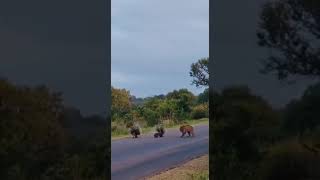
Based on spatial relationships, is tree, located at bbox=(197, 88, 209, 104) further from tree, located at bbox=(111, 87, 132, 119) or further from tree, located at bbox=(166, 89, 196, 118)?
tree, located at bbox=(111, 87, 132, 119)

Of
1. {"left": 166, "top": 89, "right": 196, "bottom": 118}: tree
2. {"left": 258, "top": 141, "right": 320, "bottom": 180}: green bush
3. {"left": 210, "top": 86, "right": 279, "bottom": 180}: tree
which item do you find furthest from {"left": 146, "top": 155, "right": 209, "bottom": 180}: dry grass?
{"left": 258, "top": 141, "right": 320, "bottom": 180}: green bush

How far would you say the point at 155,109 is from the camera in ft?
29.2

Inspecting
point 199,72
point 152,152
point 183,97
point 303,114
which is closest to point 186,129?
point 183,97

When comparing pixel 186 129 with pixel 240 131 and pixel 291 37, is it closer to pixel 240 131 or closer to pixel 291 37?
pixel 240 131

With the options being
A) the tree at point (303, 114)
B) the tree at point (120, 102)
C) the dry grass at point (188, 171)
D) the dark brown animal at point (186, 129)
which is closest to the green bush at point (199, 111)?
the dark brown animal at point (186, 129)

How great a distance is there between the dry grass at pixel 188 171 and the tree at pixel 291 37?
1871mm

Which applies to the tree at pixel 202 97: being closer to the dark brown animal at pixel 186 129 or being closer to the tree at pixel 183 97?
the tree at pixel 183 97

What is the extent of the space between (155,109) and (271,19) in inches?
108

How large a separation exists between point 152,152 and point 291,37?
2732mm

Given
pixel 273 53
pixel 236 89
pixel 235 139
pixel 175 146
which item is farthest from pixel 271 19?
pixel 175 146

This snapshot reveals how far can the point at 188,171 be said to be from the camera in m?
8.19

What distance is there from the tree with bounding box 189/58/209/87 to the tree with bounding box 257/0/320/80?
134 centimetres

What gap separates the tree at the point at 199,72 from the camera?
8084 mm

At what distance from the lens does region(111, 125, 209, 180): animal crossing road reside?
805cm
